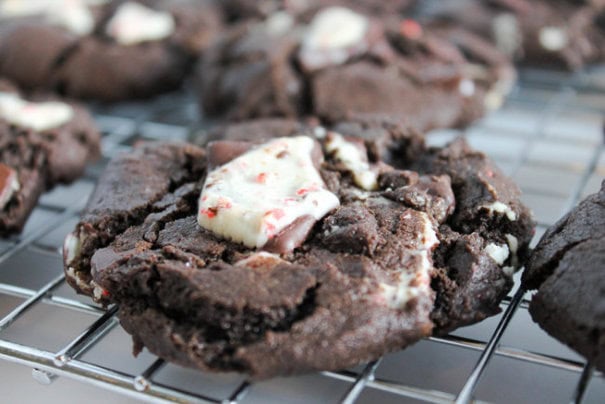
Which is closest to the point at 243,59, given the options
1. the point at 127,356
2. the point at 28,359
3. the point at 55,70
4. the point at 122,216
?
the point at 55,70

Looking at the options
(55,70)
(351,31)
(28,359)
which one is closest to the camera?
(28,359)

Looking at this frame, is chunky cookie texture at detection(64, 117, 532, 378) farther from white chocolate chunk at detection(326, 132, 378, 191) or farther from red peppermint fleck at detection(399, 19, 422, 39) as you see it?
red peppermint fleck at detection(399, 19, 422, 39)

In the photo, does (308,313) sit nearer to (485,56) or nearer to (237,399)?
(237,399)

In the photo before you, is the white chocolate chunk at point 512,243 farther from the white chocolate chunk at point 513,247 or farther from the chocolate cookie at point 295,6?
the chocolate cookie at point 295,6

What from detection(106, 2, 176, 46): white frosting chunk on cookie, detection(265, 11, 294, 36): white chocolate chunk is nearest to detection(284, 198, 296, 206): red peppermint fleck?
detection(265, 11, 294, 36): white chocolate chunk

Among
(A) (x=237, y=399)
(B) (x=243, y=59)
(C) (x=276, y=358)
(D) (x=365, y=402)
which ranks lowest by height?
(D) (x=365, y=402)

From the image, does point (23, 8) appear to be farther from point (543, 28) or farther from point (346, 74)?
point (543, 28)
